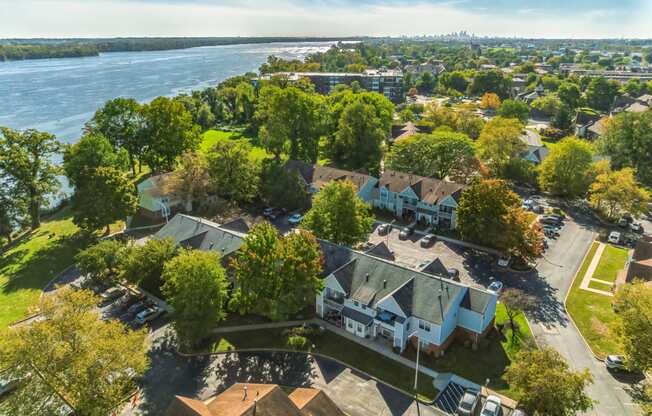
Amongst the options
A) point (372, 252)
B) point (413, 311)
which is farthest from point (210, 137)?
point (413, 311)

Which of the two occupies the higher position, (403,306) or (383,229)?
(403,306)

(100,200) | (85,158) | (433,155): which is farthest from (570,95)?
(100,200)

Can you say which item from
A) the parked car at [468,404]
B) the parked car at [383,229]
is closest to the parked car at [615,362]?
the parked car at [468,404]

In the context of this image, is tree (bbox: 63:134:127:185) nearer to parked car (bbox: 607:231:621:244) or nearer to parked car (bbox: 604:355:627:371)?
parked car (bbox: 604:355:627:371)

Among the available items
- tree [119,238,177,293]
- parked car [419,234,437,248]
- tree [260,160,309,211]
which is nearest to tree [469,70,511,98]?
tree [260,160,309,211]

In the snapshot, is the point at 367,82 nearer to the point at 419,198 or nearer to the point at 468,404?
the point at 419,198

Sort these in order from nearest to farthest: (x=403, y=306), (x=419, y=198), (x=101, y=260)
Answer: (x=403, y=306) → (x=101, y=260) → (x=419, y=198)

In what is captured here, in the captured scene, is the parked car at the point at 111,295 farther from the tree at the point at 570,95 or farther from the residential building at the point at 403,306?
the tree at the point at 570,95
